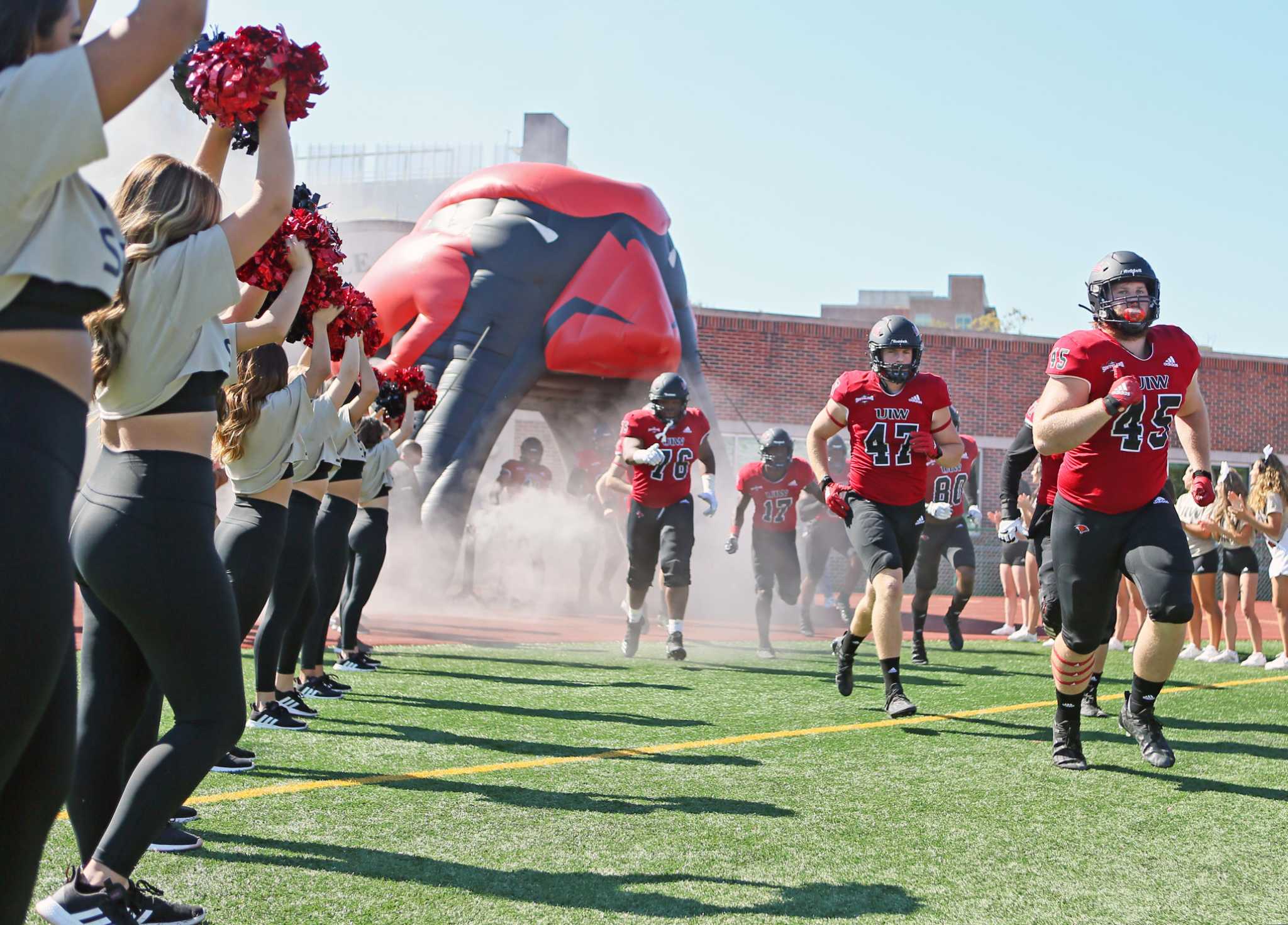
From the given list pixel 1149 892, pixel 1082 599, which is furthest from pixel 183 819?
pixel 1082 599

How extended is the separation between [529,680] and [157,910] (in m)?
5.42

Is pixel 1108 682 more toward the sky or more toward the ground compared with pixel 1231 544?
more toward the ground

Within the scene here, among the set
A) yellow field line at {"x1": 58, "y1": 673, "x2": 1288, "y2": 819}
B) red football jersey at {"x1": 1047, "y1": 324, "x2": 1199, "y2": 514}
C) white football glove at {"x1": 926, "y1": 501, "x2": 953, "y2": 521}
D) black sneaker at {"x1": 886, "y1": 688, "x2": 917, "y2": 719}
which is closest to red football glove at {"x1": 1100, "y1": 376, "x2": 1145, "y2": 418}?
red football jersey at {"x1": 1047, "y1": 324, "x2": 1199, "y2": 514}

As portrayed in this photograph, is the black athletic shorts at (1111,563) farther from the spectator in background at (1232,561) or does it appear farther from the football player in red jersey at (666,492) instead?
the spectator in background at (1232,561)

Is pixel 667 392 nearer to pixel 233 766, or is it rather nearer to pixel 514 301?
pixel 233 766

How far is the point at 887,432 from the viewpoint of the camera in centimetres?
685

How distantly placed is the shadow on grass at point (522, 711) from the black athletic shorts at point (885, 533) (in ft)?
4.21

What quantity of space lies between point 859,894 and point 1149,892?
33.1 inches

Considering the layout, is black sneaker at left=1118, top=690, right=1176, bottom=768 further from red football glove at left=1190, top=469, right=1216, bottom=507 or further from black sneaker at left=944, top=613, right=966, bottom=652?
black sneaker at left=944, top=613, right=966, bottom=652

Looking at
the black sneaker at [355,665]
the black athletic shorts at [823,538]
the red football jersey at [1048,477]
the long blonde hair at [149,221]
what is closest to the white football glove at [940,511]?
the red football jersey at [1048,477]

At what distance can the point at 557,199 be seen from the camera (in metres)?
15.0

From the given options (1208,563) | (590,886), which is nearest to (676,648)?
(1208,563)

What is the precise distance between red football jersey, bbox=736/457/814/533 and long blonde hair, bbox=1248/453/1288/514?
387cm

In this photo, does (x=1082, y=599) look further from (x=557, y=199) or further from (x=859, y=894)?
(x=557, y=199)
